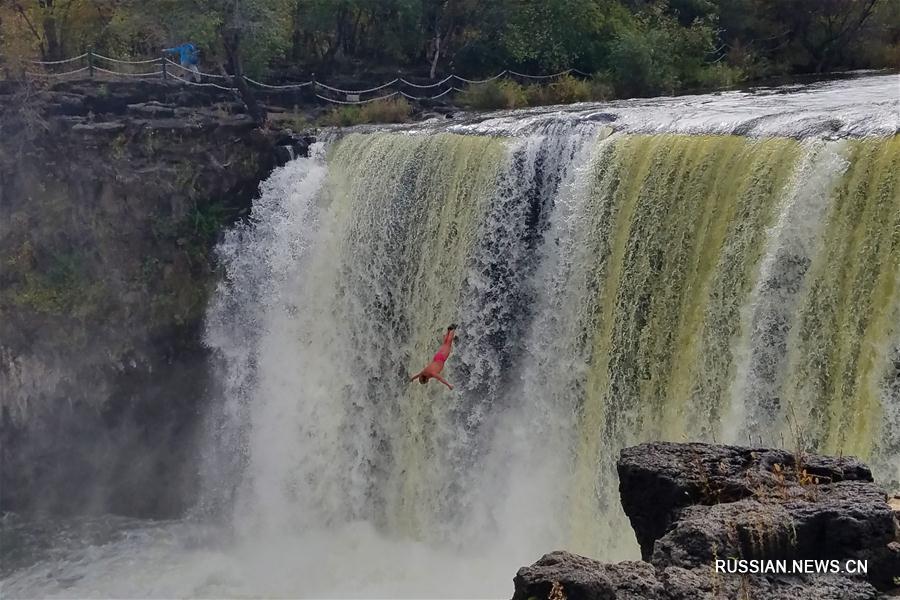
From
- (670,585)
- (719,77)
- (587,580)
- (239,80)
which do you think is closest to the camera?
(670,585)

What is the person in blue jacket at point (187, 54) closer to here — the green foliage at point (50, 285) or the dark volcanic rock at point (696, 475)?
the green foliage at point (50, 285)

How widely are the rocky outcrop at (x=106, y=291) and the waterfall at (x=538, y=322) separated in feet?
2.54

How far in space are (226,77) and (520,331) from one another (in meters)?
8.79

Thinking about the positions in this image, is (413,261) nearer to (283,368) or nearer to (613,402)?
(283,368)

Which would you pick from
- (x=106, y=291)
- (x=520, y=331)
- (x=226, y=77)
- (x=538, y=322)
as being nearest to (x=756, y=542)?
(x=538, y=322)

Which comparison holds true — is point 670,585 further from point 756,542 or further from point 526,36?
point 526,36

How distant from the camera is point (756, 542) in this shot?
→ 466cm

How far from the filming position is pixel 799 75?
19188mm

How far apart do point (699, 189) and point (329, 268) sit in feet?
20.5

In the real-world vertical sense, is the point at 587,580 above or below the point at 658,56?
below

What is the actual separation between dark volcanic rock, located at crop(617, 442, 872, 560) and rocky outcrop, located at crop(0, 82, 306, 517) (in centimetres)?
1034

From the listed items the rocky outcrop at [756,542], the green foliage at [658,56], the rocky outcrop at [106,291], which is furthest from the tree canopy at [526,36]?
the rocky outcrop at [756,542]

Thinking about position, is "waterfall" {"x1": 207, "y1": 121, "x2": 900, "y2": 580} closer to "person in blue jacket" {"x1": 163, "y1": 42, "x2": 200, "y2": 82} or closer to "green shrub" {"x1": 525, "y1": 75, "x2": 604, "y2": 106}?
"person in blue jacket" {"x1": 163, "y1": 42, "x2": 200, "y2": 82}

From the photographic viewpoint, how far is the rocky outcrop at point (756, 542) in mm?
4461
